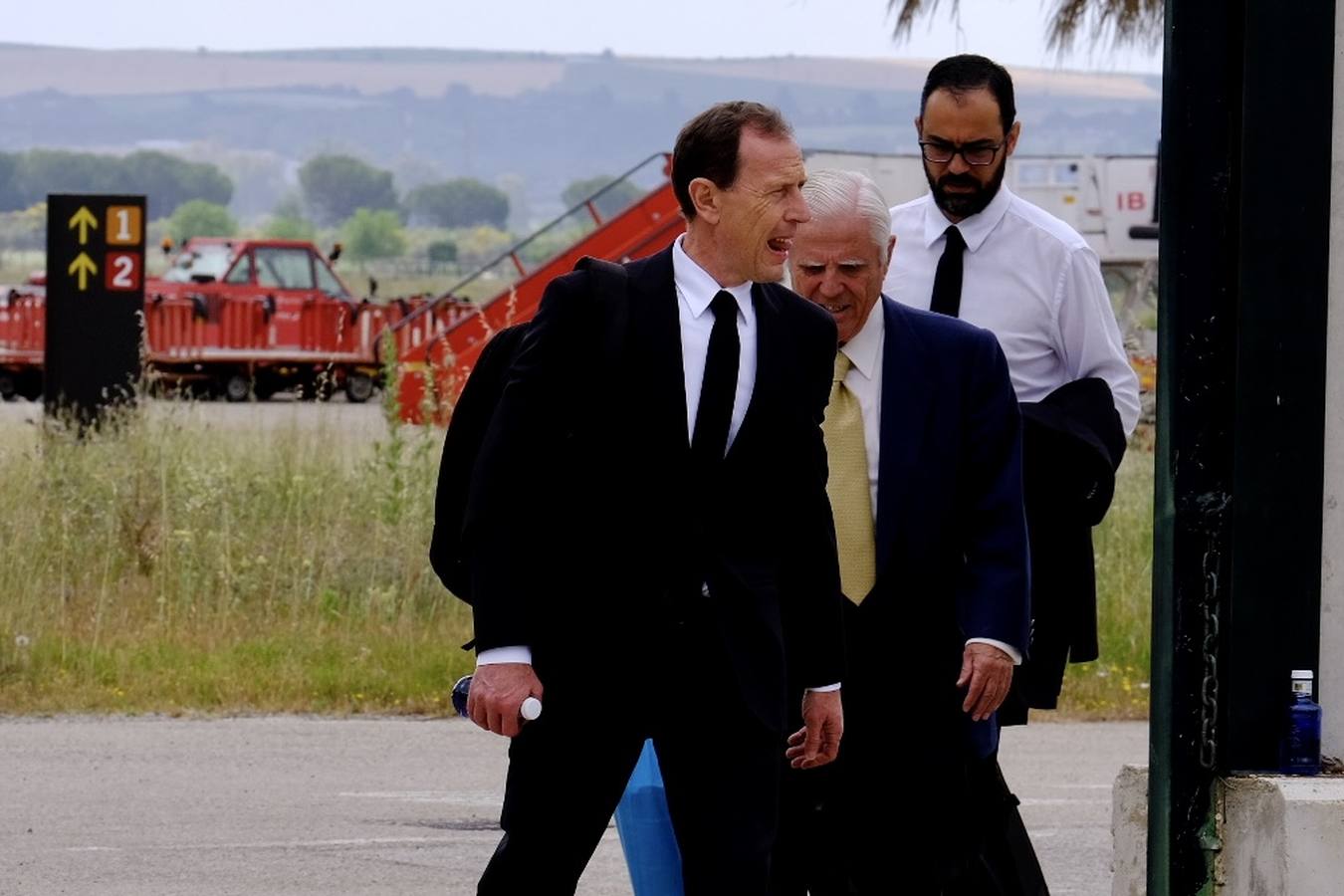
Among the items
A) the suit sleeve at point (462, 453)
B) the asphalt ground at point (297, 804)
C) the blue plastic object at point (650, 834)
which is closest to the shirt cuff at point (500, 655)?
the suit sleeve at point (462, 453)

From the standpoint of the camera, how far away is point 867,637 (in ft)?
14.8

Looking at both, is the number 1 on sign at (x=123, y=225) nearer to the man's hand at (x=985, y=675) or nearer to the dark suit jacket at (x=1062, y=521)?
the dark suit jacket at (x=1062, y=521)

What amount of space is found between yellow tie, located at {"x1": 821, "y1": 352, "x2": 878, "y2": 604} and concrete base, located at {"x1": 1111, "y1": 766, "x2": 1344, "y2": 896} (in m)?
0.93

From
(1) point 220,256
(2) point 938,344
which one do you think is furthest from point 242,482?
(1) point 220,256

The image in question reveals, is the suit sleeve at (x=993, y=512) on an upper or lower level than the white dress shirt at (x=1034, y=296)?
lower

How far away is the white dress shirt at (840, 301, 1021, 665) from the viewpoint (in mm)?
4594

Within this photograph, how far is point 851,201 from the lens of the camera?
4.56 meters

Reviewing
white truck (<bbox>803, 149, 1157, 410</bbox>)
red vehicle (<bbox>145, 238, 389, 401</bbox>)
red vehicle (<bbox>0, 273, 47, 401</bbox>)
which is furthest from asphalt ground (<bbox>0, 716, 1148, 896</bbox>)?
red vehicle (<bbox>0, 273, 47, 401</bbox>)

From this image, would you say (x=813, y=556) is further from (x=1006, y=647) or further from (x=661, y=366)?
(x=1006, y=647)

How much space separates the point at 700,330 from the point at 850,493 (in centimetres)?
68

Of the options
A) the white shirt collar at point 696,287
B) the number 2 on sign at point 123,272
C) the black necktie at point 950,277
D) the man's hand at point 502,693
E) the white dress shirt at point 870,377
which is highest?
the number 2 on sign at point 123,272

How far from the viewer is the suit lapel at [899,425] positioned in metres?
4.54

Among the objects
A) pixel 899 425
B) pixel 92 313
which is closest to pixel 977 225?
pixel 899 425

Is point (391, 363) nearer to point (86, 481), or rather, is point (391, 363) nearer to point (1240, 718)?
point (86, 481)
